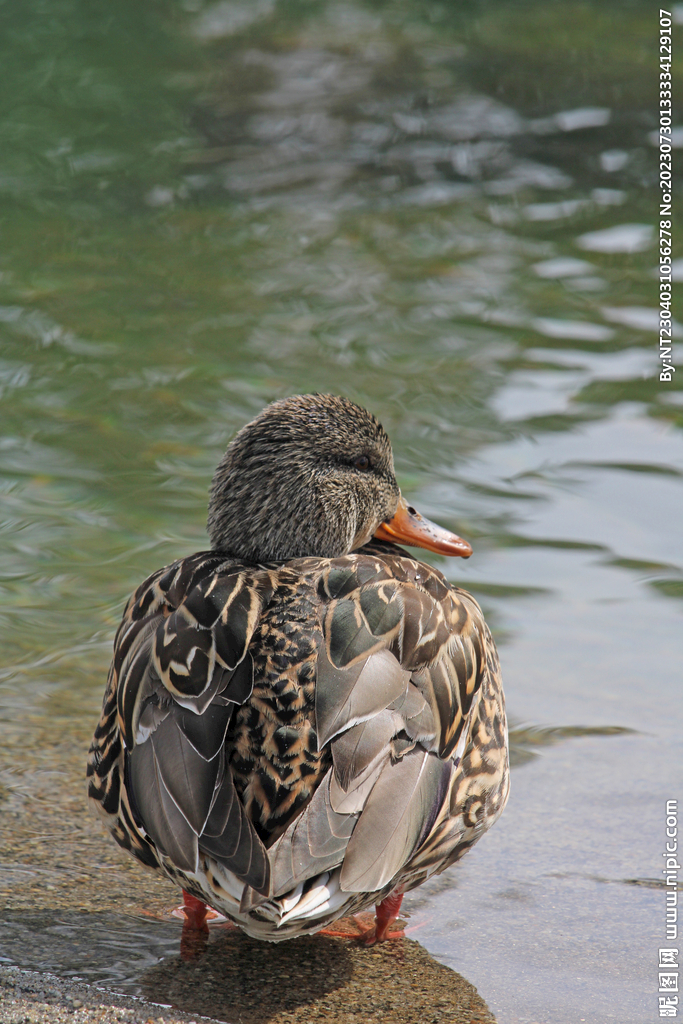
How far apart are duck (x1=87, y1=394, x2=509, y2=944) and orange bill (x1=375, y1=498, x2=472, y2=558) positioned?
71 centimetres

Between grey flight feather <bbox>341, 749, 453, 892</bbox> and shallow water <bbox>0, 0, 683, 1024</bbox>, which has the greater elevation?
grey flight feather <bbox>341, 749, 453, 892</bbox>

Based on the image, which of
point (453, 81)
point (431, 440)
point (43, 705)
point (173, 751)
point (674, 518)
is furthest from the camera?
point (453, 81)

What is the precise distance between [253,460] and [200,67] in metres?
12.4

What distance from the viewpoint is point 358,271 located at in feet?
35.4

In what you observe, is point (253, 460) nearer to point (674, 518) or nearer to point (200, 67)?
point (674, 518)

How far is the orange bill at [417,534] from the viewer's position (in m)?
5.07

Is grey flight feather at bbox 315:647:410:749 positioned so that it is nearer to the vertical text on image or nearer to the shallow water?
the shallow water

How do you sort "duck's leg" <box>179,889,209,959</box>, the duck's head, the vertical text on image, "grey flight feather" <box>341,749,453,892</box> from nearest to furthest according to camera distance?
"grey flight feather" <box>341,749,453,892</box> → "duck's leg" <box>179,889,209,959</box> → the duck's head → the vertical text on image


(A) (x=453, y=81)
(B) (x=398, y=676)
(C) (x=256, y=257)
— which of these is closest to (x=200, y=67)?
(A) (x=453, y=81)

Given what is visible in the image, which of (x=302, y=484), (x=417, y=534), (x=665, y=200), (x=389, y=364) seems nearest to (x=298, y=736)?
(x=302, y=484)

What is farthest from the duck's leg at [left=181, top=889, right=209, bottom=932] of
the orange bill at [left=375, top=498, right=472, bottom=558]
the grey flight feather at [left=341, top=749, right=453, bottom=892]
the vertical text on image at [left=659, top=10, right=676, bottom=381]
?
the vertical text on image at [left=659, top=10, right=676, bottom=381]

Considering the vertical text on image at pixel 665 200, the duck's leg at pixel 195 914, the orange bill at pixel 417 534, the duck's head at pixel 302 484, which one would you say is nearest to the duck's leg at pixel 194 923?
the duck's leg at pixel 195 914

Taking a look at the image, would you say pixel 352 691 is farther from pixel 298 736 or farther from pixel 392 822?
pixel 392 822

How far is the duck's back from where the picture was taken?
11.1 feet
